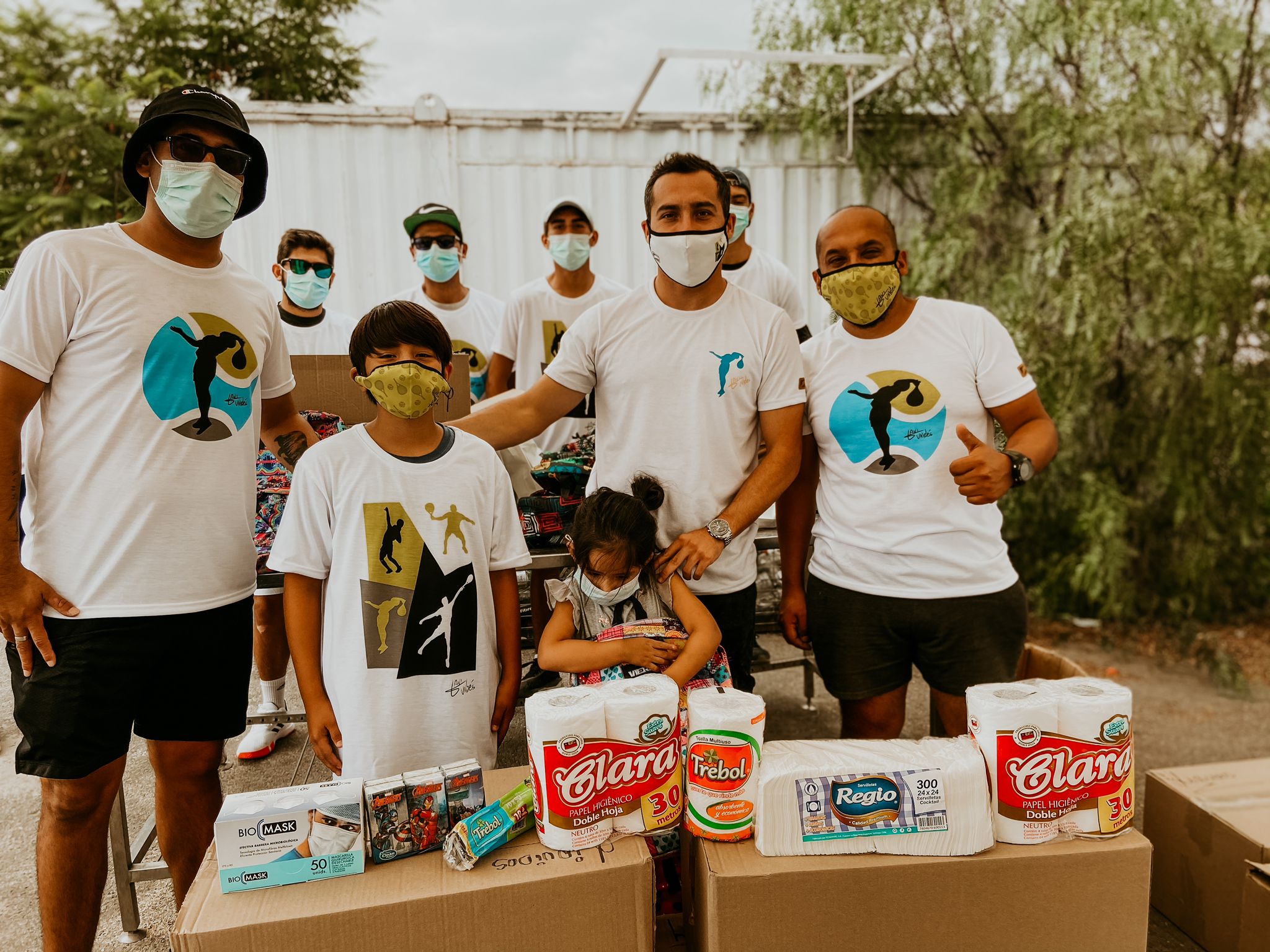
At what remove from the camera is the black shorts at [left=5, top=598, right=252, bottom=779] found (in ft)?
5.46

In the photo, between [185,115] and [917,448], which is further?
[917,448]

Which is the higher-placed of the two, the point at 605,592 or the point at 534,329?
the point at 534,329

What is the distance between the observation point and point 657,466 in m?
2.06

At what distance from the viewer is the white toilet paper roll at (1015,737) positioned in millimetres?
1409

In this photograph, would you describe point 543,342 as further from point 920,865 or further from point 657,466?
point 920,865

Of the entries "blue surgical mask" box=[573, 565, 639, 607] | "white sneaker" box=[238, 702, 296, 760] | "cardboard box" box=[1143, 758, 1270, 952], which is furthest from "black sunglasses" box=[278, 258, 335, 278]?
"cardboard box" box=[1143, 758, 1270, 952]

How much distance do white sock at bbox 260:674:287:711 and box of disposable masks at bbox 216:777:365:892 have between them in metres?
1.98

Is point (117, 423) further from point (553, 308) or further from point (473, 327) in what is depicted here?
point (473, 327)

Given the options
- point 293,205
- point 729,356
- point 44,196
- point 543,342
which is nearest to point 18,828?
point 543,342

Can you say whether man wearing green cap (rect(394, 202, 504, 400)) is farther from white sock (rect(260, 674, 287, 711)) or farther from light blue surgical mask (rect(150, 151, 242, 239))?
light blue surgical mask (rect(150, 151, 242, 239))

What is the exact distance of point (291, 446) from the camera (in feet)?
7.06
